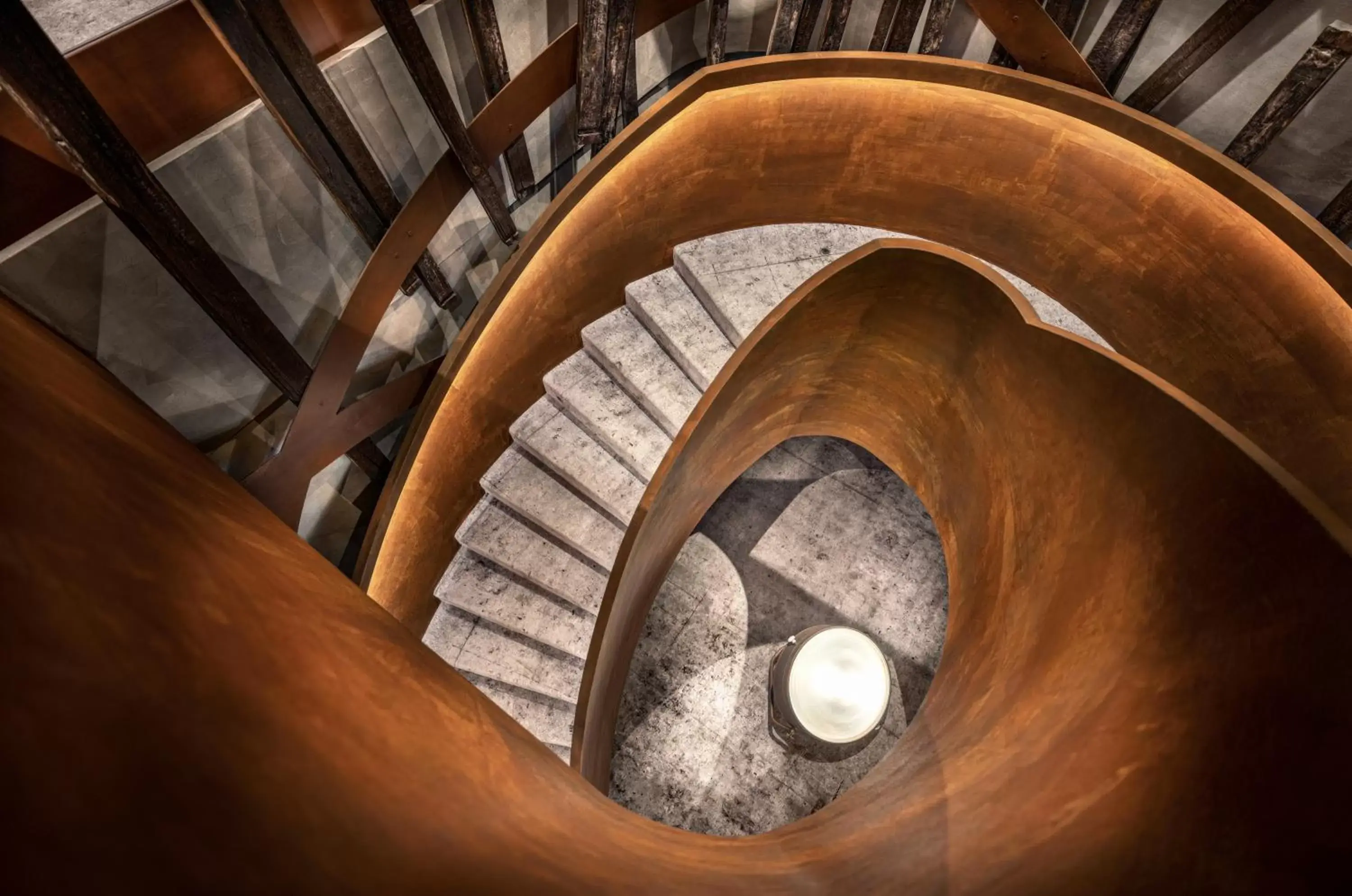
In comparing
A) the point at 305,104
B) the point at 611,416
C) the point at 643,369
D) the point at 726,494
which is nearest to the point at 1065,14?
the point at 643,369

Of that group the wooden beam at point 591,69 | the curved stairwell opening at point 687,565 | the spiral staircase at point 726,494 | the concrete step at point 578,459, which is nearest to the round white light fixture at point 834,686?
the spiral staircase at point 726,494

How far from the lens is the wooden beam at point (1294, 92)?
3096 mm

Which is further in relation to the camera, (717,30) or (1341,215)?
(717,30)

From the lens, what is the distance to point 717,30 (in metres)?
3.93

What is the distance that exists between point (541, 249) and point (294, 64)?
1547 mm

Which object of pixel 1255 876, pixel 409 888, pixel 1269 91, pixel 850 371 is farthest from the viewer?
pixel 850 371

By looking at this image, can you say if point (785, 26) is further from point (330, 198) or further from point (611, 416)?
point (330, 198)

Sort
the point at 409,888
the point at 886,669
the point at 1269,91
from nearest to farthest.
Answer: the point at 409,888, the point at 1269,91, the point at 886,669

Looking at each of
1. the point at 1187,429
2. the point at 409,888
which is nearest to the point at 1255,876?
the point at 1187,429

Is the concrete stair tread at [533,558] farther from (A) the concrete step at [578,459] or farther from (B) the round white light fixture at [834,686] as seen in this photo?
(B) the round white light fixture at [834,686]

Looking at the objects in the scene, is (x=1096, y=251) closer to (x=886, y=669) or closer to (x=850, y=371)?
(x=850, y=371)

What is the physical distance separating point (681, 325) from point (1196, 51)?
3.10 m

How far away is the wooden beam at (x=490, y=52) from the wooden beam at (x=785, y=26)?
1.61 m

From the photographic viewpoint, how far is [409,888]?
3.06 ft
